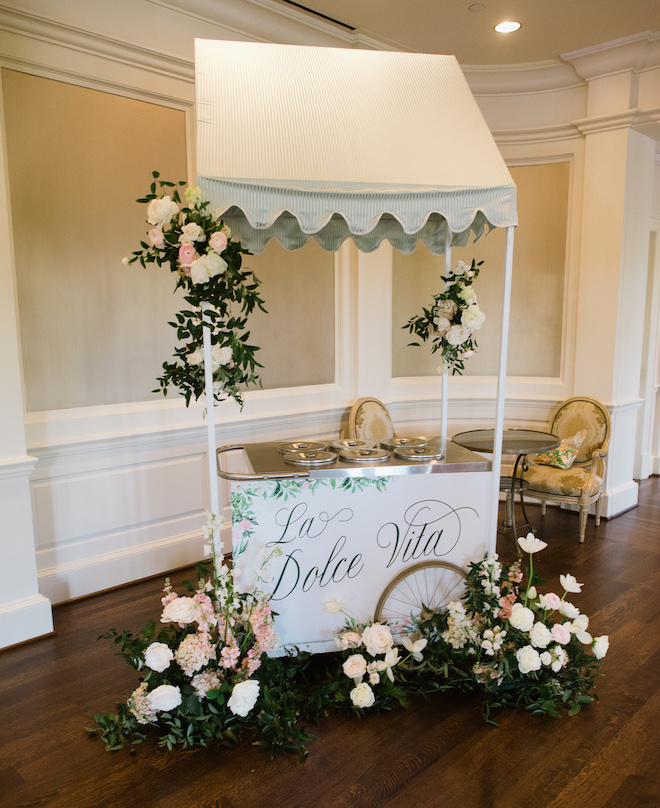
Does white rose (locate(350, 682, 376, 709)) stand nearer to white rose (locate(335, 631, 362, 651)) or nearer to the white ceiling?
white rose (locate(335, 631, 362, 651))

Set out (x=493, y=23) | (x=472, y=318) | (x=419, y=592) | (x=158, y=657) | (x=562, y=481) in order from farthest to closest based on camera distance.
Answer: (x=562, y=481), (x=493, y=23), (x=472, y=318), (x=419, y=592), (x=158, y=657)

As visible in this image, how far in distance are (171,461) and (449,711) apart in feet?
7.29

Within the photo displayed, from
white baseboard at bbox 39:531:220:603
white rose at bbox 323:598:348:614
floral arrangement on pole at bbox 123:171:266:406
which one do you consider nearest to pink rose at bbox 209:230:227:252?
floral arrangement on pole at bbox 123:171:266:406

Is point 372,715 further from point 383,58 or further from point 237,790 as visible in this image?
point 383,58

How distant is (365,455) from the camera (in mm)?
2771

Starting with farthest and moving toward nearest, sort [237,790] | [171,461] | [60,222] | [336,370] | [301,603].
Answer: [336,370], [171,461], [60,222], [301,603], [237,790]

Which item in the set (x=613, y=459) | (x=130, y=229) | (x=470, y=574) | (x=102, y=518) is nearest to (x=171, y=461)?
(x=102, y=518)

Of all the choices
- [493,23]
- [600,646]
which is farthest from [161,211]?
[493,23]

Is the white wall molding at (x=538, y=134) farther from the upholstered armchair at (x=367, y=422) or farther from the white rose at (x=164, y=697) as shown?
the white rose at (x=164, y=697)

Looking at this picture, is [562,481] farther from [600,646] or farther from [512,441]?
[600,646]

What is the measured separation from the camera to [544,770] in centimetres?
219

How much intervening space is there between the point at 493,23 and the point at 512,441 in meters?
2.89

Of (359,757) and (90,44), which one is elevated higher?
(90,44)

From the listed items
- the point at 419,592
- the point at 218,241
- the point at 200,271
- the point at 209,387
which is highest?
the point at 218,241
